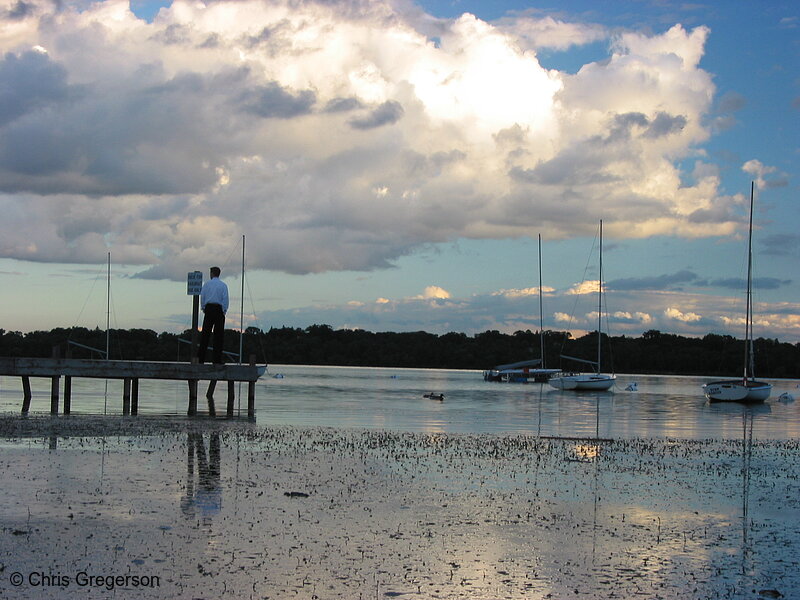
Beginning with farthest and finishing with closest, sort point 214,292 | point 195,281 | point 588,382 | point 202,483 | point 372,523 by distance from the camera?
1. point 588,382
2. point 195,281
3. point 214,292
4. point 202,483
5. point 372,523

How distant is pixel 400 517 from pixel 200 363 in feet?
68.4

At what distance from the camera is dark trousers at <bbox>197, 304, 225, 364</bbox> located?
2934cm

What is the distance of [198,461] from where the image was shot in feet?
65.4

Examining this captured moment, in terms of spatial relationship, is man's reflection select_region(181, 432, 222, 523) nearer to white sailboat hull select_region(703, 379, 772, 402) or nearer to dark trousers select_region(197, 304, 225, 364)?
dark trousers select_region(197, 304, 225, 364)

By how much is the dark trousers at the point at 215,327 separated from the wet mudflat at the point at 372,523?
5712 mm

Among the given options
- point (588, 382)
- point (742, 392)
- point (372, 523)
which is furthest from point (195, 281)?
point (588, 382)

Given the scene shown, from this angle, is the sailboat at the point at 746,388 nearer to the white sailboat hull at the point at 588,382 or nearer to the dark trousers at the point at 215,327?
the white sailboat hull at the point at 588,382

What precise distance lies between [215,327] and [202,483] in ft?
46.6

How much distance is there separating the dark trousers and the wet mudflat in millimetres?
5712

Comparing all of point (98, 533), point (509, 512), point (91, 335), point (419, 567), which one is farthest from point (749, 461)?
point (91, 335)

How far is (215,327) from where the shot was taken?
30.7 metres

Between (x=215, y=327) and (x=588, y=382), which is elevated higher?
(x=215, y=327)

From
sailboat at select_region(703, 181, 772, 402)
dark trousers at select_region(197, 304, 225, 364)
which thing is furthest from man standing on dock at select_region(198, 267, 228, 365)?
sailboat at select_region(703, 181, 772, 402)

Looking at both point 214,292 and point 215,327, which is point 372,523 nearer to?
point 214,292
